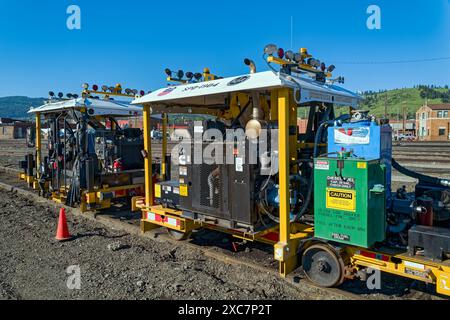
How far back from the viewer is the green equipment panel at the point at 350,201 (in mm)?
3889

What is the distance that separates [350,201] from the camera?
401 centimetres

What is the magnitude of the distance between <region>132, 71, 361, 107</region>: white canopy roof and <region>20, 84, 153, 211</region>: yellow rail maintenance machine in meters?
2.76

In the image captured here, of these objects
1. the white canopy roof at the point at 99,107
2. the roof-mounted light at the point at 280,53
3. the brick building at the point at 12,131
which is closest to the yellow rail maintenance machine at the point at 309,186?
the roof-mounted light at the point at 280,53

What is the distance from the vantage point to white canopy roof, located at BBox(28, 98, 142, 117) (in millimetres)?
8551

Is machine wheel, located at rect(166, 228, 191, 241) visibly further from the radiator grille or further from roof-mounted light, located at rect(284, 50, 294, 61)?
roof-mounted light, located at rect(284, 50, 294, 61)

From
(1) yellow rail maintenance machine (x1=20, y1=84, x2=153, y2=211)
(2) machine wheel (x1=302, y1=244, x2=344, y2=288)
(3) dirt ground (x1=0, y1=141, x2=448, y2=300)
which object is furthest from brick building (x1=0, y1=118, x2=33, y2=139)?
(2) machine wheel (x1=302, y1=244, x2=344, y2=288)

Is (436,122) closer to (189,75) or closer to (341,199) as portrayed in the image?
(189,75)

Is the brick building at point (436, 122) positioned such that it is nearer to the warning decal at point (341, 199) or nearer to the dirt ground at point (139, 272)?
the dirt ground at point (139, 272)

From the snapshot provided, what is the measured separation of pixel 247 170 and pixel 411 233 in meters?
2.05

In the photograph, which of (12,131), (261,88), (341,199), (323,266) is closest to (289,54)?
(261,88)

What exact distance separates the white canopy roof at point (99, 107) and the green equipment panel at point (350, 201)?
6.16 metres

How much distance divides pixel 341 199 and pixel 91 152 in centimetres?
693

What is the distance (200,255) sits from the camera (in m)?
5.74
